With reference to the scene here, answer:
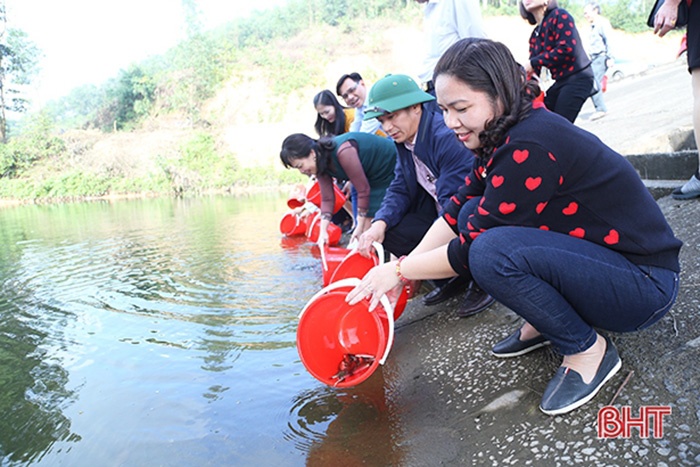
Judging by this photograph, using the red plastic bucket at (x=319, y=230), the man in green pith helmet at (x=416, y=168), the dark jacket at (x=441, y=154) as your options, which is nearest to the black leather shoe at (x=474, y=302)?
Answer: the man in green pith helmet at (x=416, y=168)

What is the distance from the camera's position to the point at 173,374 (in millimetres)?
2479

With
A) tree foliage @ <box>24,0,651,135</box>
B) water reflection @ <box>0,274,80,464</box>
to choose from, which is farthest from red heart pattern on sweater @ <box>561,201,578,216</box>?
tree foliage @ <box>24,0,651,135</box>

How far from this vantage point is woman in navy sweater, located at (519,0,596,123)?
122 inches

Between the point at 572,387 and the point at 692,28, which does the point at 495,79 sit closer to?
the point at 572,387

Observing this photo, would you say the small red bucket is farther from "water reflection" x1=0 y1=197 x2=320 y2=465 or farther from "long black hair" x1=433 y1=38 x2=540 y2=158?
"long black hair" x1=433 y1=38 x2=540 y2=158

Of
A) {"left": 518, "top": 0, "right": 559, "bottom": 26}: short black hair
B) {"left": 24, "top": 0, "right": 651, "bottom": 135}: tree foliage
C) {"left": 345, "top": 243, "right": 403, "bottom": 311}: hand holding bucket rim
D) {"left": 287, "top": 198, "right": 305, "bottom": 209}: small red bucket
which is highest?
{"left": 24, "top": 0, "right": 651, "bottom": 135}: tree foliage

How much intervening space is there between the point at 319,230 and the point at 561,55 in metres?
3.25

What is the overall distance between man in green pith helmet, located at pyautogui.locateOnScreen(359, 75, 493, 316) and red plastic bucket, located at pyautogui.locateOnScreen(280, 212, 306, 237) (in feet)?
11.8

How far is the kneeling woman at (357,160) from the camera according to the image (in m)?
3.71

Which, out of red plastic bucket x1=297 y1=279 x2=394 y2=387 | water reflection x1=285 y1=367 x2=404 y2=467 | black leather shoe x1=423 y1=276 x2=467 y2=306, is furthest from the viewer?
black leather shoe x1=423 y1=276 x2=467 y2=306

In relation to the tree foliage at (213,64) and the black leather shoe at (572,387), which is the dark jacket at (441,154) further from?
the tree foliage at (213,64)

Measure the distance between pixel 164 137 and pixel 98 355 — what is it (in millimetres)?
22464

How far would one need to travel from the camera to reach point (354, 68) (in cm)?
2820

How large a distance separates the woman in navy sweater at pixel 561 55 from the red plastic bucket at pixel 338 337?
81.8 inches
